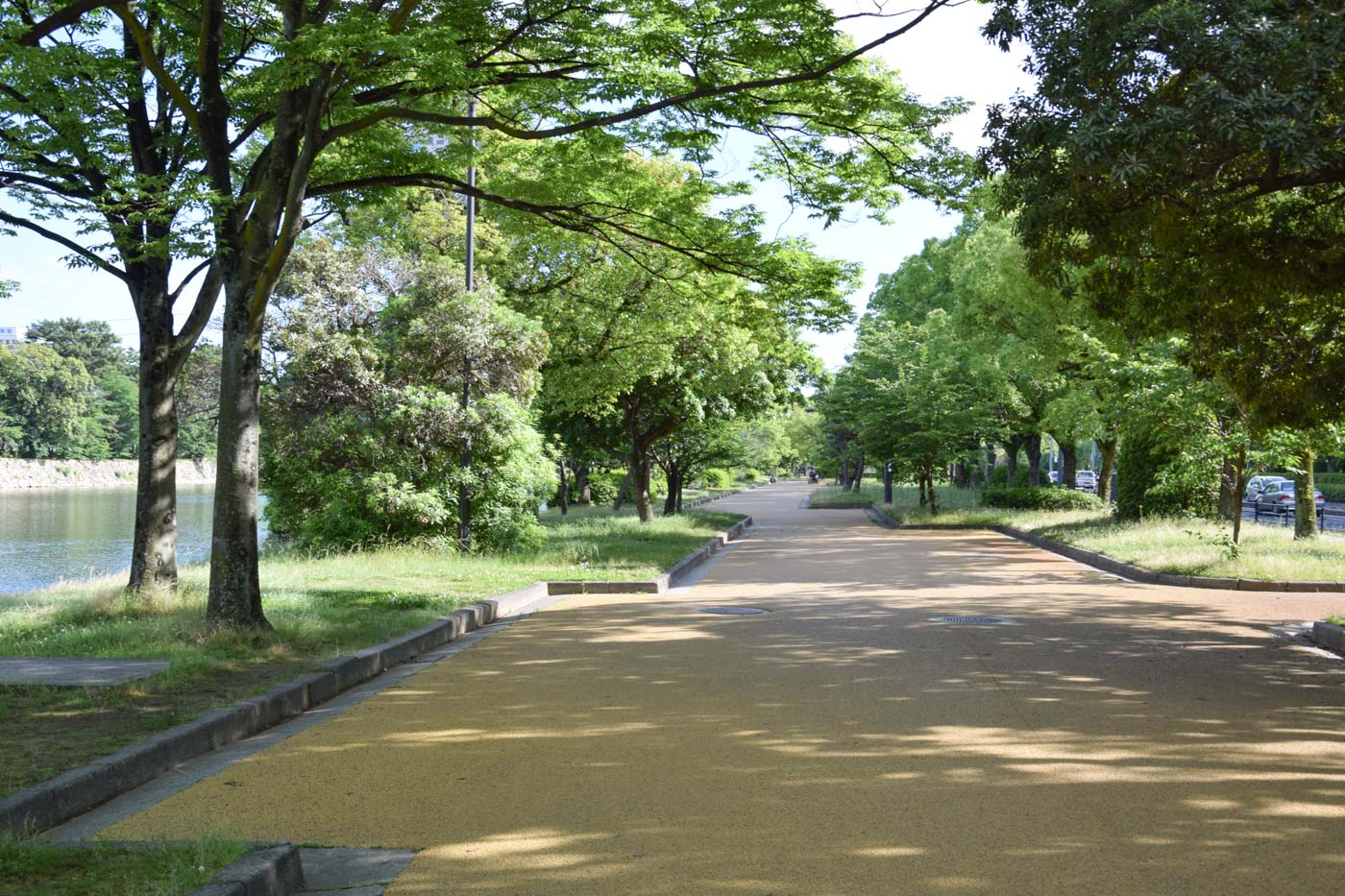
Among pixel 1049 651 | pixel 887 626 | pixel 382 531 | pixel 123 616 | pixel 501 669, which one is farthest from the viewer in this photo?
pixel 382 531

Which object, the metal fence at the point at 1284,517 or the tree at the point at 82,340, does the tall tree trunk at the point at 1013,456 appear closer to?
the metal fence at the point at 1284,517

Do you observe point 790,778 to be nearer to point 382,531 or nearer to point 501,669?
point 501,669

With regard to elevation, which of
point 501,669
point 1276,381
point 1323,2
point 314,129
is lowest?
point 501,669

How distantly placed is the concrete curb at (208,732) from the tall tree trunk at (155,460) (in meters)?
3.43

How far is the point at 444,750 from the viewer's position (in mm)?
6387

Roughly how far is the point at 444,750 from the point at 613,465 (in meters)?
43.9

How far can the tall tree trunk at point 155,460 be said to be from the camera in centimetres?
1191

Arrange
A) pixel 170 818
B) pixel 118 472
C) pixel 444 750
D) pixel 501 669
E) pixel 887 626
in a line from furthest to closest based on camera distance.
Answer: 1. pixel 118 472
2. pixel 887 626
3. pixel 501 669
4. pixel 444 750
5. pixel 170 818

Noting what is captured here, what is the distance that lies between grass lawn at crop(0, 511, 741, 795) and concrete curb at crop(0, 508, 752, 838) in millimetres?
170

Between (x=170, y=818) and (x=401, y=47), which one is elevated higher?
(x=401, y=47)

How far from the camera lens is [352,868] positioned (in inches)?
173

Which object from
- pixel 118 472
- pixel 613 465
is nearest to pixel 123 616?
pixel 613 465

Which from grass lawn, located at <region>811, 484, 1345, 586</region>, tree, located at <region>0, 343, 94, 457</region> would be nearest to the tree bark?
grass lawn, located at <region>811, 484, 1345, 586</region>

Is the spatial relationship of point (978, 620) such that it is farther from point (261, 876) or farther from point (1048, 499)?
point (1048, 499)
